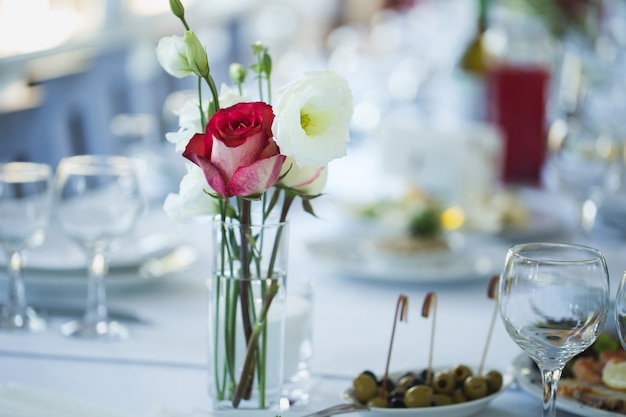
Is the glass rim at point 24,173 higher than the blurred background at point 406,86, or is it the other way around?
the blurred background at point 406,86

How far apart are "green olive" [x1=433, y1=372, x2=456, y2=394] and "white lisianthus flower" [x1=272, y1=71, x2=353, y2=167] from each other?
29cm

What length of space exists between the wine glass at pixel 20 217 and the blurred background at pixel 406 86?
0.83m

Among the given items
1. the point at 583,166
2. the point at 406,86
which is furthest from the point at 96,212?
the point at 406,86

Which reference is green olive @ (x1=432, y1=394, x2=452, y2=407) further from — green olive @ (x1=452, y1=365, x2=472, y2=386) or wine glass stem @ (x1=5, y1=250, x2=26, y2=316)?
wine glass stem @ (x1=5, y1=250, x2=26, y2=316)

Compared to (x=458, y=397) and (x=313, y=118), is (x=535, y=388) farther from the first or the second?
(x=313, y=118)

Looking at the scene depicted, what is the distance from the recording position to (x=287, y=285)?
1033mm

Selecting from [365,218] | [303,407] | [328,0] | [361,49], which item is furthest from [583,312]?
[328,0]

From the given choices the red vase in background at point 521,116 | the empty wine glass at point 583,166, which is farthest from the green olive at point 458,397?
the red vase in background at point 521,116

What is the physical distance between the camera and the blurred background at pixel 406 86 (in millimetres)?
2154

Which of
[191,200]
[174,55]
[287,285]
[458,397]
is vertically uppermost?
[174,55]

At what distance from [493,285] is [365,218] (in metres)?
0.89

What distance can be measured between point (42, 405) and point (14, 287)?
398mm

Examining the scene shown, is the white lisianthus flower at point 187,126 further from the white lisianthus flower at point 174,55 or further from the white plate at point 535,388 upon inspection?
the white plate at point 535,388

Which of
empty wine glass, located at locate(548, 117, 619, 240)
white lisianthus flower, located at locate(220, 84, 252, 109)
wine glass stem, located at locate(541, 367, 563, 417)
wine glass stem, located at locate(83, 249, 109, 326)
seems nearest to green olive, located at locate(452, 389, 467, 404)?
wine glass stem, located at locate(541, 367, 563, 417)
